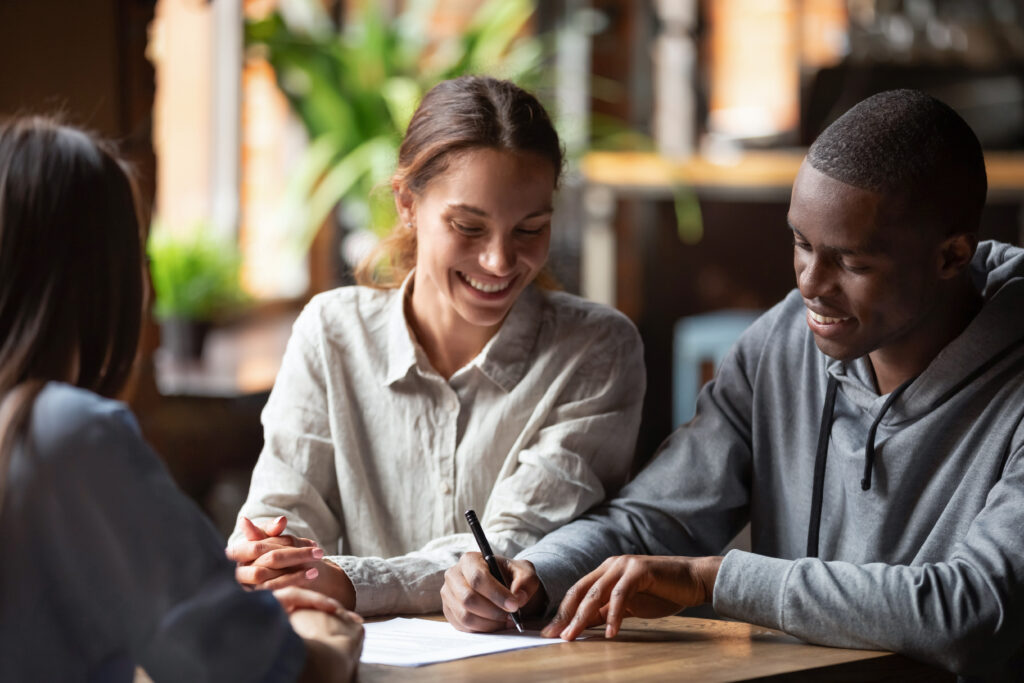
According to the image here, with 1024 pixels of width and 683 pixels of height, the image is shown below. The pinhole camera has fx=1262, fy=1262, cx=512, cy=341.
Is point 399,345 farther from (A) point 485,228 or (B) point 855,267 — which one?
(B) point 855,267

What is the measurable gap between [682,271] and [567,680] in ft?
12.3

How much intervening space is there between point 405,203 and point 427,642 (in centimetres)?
66

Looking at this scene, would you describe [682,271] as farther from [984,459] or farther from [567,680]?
[567,680]

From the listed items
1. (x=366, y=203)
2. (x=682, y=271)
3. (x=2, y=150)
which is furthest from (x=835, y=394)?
(x=682, y=271)

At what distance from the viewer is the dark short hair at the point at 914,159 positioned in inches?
55.2

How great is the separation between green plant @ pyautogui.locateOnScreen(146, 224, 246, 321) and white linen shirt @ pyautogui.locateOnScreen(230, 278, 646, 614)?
2043mm

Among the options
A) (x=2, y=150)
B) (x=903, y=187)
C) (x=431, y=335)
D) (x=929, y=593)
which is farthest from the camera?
(x=431, y=335)

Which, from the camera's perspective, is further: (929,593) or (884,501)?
(884,501)

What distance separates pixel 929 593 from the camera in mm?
1287

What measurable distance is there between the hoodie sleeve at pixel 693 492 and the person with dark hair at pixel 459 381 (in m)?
0.05

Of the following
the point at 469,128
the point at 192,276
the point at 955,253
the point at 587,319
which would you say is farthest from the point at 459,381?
the point at 192,276

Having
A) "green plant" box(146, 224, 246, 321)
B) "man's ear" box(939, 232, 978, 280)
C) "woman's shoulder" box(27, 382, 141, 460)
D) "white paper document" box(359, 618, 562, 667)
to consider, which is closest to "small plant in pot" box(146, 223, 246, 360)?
"green plant" box(146, 224, 246, 321)

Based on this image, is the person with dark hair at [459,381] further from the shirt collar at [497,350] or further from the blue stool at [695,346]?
the blue stool at [695,346]

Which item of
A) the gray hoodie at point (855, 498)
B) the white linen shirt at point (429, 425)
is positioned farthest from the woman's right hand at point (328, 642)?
the white linen shirt at point (429, 425)
